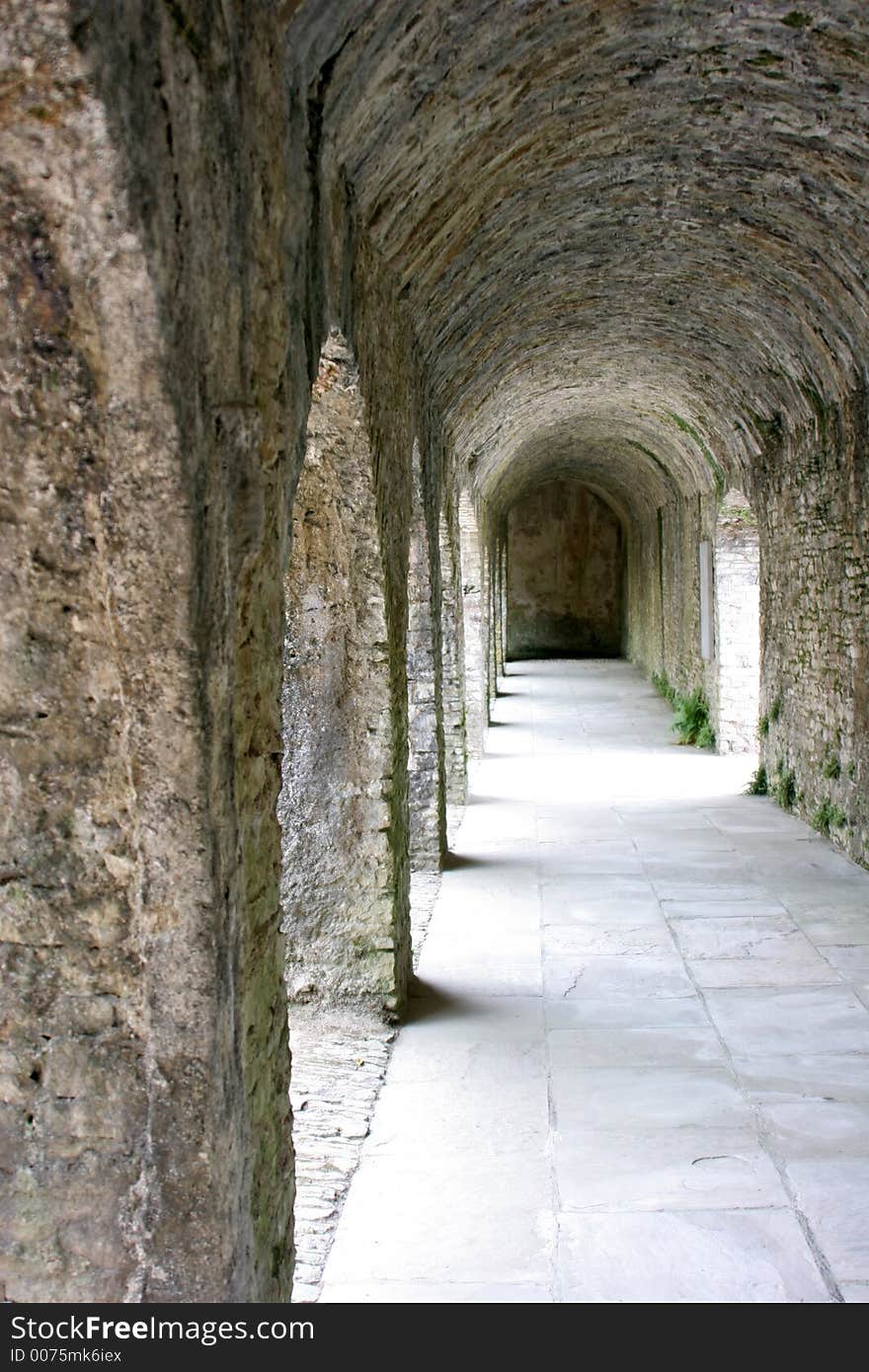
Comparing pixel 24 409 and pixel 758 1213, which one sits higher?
pixel 24 409

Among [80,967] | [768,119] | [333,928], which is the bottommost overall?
[333,928]

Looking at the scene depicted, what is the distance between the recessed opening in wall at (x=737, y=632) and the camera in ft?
41.0

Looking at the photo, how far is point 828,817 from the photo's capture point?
28.8ft

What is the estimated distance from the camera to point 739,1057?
16.6ft

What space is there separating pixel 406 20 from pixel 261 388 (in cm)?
133

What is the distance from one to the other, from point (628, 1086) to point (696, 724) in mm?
9228

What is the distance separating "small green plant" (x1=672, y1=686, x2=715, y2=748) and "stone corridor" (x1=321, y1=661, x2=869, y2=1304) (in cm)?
426

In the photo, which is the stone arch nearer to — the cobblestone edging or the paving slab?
the cobblestone edging

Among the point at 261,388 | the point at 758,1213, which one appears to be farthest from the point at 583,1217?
the point at 261,388

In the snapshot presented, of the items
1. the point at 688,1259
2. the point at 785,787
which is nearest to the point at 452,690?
the point at 785,787

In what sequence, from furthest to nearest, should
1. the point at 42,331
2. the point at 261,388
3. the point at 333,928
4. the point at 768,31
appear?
1. the point at 333,928
2. the point at 768,31
3. the point at 261,388
4. the point at 42,331

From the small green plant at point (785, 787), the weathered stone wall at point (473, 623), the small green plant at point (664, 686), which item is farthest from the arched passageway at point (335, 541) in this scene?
the small green plant at point (664, 686)

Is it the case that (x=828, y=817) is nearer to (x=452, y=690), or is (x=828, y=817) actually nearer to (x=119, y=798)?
(x=452, y=690)
